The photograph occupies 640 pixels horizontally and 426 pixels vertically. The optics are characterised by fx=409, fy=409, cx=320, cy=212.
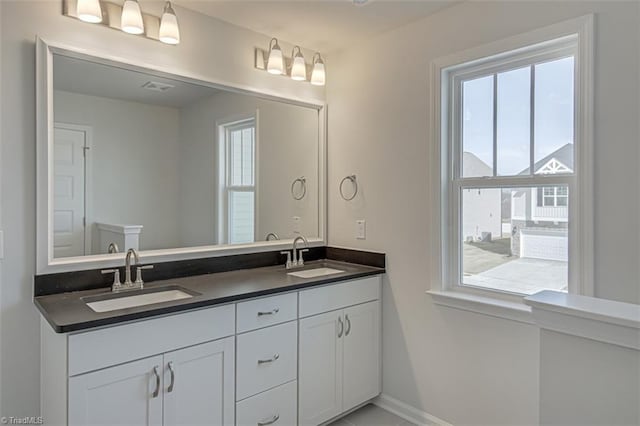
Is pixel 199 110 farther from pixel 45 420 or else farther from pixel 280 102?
pixel 45 420

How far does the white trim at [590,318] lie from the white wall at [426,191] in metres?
0.78

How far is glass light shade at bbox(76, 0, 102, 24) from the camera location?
1880mm

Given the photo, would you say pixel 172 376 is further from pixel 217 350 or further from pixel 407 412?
pixel 407 412

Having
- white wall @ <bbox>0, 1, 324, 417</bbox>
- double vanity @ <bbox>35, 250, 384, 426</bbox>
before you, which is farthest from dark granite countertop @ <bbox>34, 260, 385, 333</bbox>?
white wall @ <bbox>0, 1, 324, 417</bbox>

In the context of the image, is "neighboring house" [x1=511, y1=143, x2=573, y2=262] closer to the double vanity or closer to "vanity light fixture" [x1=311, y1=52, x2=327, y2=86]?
the double vanity

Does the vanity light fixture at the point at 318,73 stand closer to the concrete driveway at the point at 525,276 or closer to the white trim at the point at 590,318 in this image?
the concrete driveway at the point at 525,276

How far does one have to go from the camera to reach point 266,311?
2074mm

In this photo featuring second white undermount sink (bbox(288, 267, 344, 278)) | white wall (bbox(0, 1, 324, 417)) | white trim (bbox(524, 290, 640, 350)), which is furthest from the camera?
second white undermount sink (bbox(288, 267, 344, 278))

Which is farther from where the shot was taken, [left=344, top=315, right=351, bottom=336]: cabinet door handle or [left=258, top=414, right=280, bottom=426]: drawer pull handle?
[left=344, top=315, right=351, bottom=336]: cabinet door handle

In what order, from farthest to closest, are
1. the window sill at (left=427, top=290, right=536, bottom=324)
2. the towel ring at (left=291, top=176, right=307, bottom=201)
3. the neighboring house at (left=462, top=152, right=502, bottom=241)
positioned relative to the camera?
the towel ring at (left=291, top=176, right=307, bottom=201) < the neighboring house at (left=462, top=152, right=502, bottom=241) < the window sill at (left=427, top=290, right=536, bottom=324)

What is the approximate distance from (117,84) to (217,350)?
4.80ft

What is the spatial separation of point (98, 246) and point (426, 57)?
2101 mm

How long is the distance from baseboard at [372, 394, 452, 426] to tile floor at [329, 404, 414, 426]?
31 millimetres

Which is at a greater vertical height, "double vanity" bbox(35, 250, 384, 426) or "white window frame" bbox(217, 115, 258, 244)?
"white window frame" bbox(217, 115, 258, 244)
